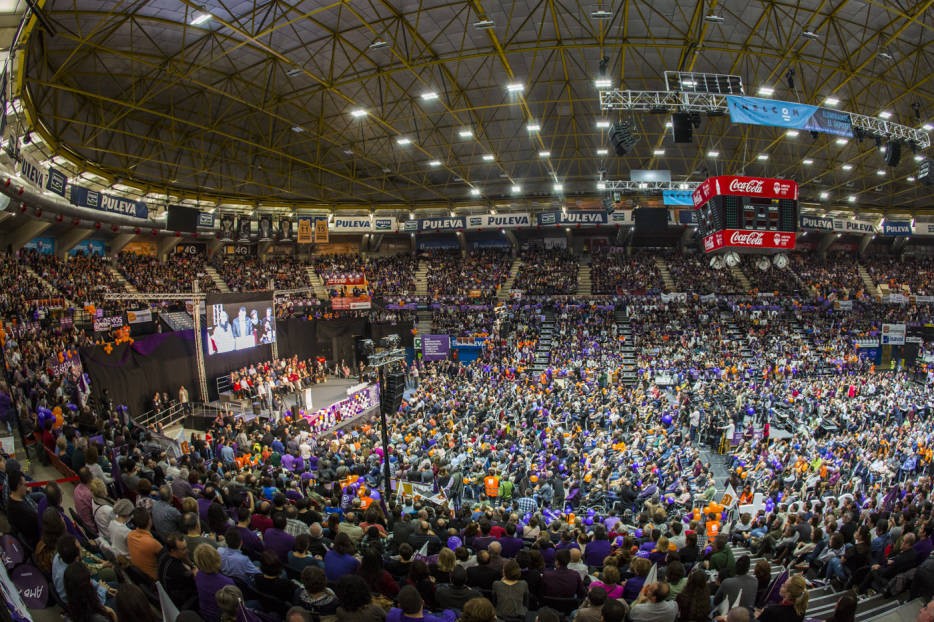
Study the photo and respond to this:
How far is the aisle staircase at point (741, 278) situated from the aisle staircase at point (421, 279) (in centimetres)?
2032

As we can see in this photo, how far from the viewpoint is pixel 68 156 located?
19766 millimetres

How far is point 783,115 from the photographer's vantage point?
12.5 meters

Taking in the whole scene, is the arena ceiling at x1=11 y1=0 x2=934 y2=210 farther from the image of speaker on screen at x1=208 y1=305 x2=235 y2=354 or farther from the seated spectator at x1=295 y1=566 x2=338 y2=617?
the seated spectator at x1=295 y1=566 x2=338 y2=617

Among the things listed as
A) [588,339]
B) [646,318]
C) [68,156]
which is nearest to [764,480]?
[588,339]

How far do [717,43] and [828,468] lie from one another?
12560mm

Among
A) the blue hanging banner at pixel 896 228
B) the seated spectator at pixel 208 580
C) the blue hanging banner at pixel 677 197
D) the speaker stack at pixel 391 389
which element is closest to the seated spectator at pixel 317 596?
the seated spectator at pixel 208 580

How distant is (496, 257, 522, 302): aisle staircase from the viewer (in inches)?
1302

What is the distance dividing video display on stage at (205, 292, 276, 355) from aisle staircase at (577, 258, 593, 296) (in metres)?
18.8

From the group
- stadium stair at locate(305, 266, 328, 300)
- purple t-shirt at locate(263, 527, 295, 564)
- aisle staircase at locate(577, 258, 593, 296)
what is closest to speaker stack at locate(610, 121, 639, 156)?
purple t-shirt at locate(263, 527, 295, 564)

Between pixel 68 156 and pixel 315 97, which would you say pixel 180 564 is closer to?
pixel 315 97

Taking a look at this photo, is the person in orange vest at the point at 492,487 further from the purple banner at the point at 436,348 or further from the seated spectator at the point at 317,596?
the purple banner at the point at 436,348

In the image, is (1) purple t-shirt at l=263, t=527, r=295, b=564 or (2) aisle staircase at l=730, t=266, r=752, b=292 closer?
(1) purple t-shirt at l=263, t=527, r=295, b=564

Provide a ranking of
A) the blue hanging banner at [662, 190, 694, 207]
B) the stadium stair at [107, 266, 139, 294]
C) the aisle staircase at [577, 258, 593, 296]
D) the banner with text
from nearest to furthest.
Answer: the banner with text, the blue hanging banner at [662, 190, 694, 207], the stadium stair at [107, 266, 139, 294], the aisle staircase at [577, 258, 593, 296]

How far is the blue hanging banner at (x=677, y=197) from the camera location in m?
20.7
